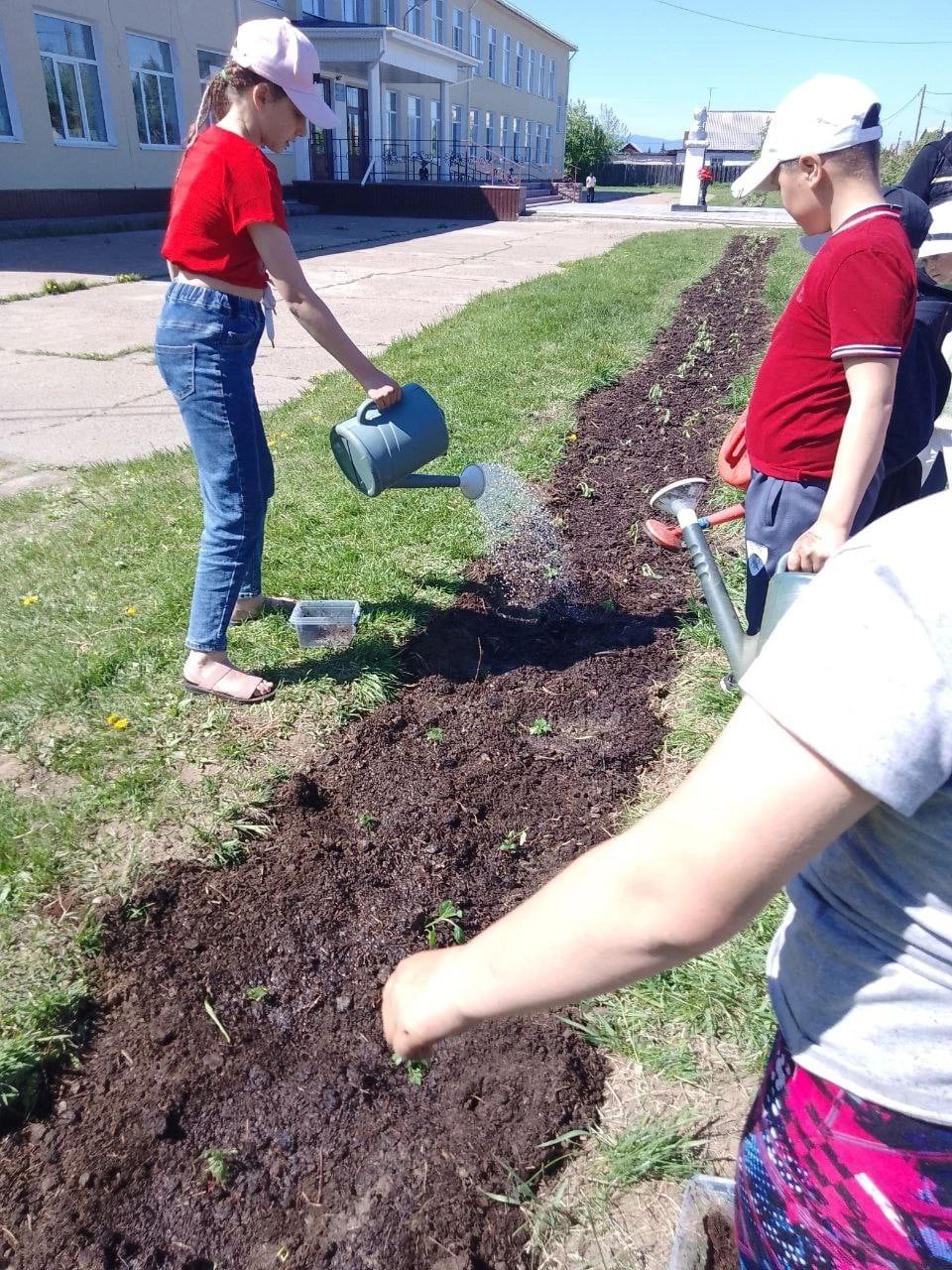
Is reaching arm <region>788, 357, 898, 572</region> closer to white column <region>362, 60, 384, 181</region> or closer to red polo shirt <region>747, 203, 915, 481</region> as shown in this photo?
red polo shirt <region>747, 203, 915, 481</region>

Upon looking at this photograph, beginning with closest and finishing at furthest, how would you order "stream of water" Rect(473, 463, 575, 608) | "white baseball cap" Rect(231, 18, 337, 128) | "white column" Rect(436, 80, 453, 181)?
"white baseball cap" Rect(231, 18, 337, 128) < "stream of water" Rect(473, 463, 575, 608) < "white column" Rect(436, 80, 453, 181)

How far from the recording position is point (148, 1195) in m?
1.67

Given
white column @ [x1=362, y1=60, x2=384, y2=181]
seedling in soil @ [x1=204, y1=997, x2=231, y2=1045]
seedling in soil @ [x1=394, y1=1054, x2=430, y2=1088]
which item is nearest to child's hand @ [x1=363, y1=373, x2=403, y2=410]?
seedling in soil @ [x1=204, y1=997, x2=231, y2=1045]

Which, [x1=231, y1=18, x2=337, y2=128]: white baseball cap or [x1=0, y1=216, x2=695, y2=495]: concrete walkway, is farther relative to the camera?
[x1=0, y1=216, x2=695, y2=495]: concrete walkway

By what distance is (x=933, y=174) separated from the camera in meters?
3.07

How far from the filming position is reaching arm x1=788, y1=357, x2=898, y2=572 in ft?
7.02

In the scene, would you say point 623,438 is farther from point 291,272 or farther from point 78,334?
point 78,334

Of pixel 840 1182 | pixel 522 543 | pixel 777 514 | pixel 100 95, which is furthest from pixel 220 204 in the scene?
pixel 100 95

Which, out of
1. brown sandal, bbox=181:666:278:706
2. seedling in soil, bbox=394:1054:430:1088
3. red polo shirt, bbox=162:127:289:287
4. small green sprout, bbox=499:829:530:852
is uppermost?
red polo shirt, bbox=162:127:289:287

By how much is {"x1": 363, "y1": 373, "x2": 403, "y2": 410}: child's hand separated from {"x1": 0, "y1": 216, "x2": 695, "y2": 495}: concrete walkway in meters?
2.97

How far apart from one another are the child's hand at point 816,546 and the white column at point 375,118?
1062 inches

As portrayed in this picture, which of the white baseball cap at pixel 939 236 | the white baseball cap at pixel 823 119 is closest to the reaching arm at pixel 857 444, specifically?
the white baseball cap at pixel 823 119

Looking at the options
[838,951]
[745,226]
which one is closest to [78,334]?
[838,951]

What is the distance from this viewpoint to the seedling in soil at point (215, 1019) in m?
1.95
